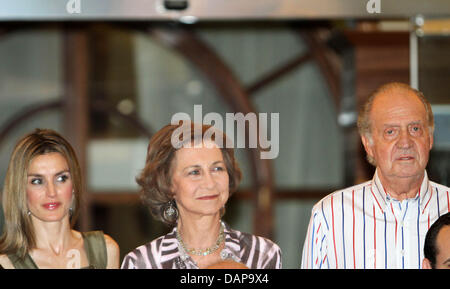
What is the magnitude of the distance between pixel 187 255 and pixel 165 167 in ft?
0.44

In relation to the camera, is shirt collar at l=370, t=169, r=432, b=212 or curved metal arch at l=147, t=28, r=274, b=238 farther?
curved metal arch at l=147, t=28, r=274, b=238

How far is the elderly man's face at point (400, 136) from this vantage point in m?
0.94

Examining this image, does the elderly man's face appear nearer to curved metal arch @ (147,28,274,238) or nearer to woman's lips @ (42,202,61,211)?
woman's lips @ (42,202,61,211)

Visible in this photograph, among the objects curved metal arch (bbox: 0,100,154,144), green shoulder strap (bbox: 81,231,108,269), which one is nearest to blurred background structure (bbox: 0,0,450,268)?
curved metal arch (bbox: 0,100,154,144)

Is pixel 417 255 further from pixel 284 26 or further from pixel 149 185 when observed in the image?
pixel 284 26

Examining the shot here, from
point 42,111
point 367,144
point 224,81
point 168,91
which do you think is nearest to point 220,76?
point 224,81

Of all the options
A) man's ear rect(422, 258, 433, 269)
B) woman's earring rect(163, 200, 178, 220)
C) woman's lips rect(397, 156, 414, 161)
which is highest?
woman's lips rect(397, 156, 414, 161)

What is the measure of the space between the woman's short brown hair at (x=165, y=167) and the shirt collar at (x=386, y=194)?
8.1 inches

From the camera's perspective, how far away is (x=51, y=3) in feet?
3.54

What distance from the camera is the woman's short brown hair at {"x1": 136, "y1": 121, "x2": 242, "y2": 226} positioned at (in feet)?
3.16

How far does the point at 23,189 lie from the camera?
957mm

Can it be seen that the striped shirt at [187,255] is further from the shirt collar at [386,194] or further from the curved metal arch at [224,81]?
the curved metal arch at [224,81]

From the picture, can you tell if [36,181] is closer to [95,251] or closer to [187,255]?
[95,251]

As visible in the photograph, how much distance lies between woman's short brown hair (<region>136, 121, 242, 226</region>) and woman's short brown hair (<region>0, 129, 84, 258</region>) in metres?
0.10
